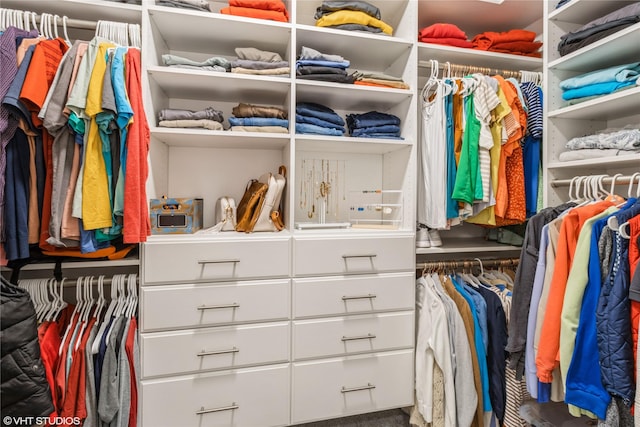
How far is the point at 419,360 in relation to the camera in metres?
1.57

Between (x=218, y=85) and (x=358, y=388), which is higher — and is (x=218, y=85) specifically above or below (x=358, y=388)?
above

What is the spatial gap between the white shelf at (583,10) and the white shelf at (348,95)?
76 cm

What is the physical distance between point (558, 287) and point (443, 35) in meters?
1.35

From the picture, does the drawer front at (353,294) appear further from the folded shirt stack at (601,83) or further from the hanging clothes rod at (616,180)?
the folded shirt stack at (601,83)

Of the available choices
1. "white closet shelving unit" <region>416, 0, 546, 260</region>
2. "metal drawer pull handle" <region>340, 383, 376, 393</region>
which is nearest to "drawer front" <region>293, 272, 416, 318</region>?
"white closet shelving unit" <region>416, 0, 546, 260</region>

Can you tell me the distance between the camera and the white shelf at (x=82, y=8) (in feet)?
4.27

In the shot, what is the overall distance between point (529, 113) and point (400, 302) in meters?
1.18

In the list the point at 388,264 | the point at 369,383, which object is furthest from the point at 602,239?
the point at 369,383

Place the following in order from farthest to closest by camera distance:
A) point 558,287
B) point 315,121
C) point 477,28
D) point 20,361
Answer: point 477,28 → point 315,121 → point 558,287 → point 20,361

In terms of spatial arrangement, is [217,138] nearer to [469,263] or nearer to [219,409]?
[219,409]

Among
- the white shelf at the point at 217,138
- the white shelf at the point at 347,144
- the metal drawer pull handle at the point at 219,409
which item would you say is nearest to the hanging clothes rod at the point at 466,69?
the white shelf at the point at 347,144

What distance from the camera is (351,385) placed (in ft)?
5.00

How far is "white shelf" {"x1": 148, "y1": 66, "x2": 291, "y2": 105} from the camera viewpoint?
140 centimetres

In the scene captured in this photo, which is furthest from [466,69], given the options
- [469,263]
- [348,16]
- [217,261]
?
[217,261]
